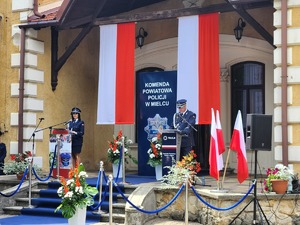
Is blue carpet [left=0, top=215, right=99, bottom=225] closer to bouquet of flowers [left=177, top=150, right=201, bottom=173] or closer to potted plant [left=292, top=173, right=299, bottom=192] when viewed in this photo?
bouquet of flowers [left=177, top=150, right=201, bottom=173]

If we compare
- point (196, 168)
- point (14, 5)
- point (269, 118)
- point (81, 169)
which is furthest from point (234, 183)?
point (14, 5)

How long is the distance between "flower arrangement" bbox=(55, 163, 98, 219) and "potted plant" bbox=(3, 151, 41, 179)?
409 cm

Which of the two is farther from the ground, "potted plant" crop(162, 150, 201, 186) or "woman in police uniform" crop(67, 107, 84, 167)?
"woman in police uniform" crop(67, 107, 84, 167)

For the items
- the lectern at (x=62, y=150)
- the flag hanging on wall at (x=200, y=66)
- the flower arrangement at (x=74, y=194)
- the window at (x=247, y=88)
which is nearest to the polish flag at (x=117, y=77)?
the flag hanging on wall at (x=200, y=66)

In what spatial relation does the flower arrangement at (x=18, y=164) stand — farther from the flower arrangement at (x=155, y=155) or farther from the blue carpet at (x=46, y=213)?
the flower arrangement at (x=155, y=155)

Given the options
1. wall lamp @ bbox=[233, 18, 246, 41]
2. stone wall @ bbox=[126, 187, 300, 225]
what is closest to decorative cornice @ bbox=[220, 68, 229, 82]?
wall lamp @ bbox=[233, 18, 246, 41]

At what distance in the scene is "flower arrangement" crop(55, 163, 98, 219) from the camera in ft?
34.0

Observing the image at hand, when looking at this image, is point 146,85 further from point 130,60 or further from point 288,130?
point 288,130

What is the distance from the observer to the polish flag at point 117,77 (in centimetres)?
1523

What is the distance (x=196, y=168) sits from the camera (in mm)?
12141

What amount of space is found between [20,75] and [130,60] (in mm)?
3137

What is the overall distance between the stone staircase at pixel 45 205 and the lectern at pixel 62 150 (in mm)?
511

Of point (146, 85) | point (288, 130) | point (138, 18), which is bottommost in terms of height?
point (288, 130)

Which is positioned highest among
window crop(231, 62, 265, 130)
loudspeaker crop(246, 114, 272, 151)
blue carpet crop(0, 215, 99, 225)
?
window crop(231, 62, 265, 130)
